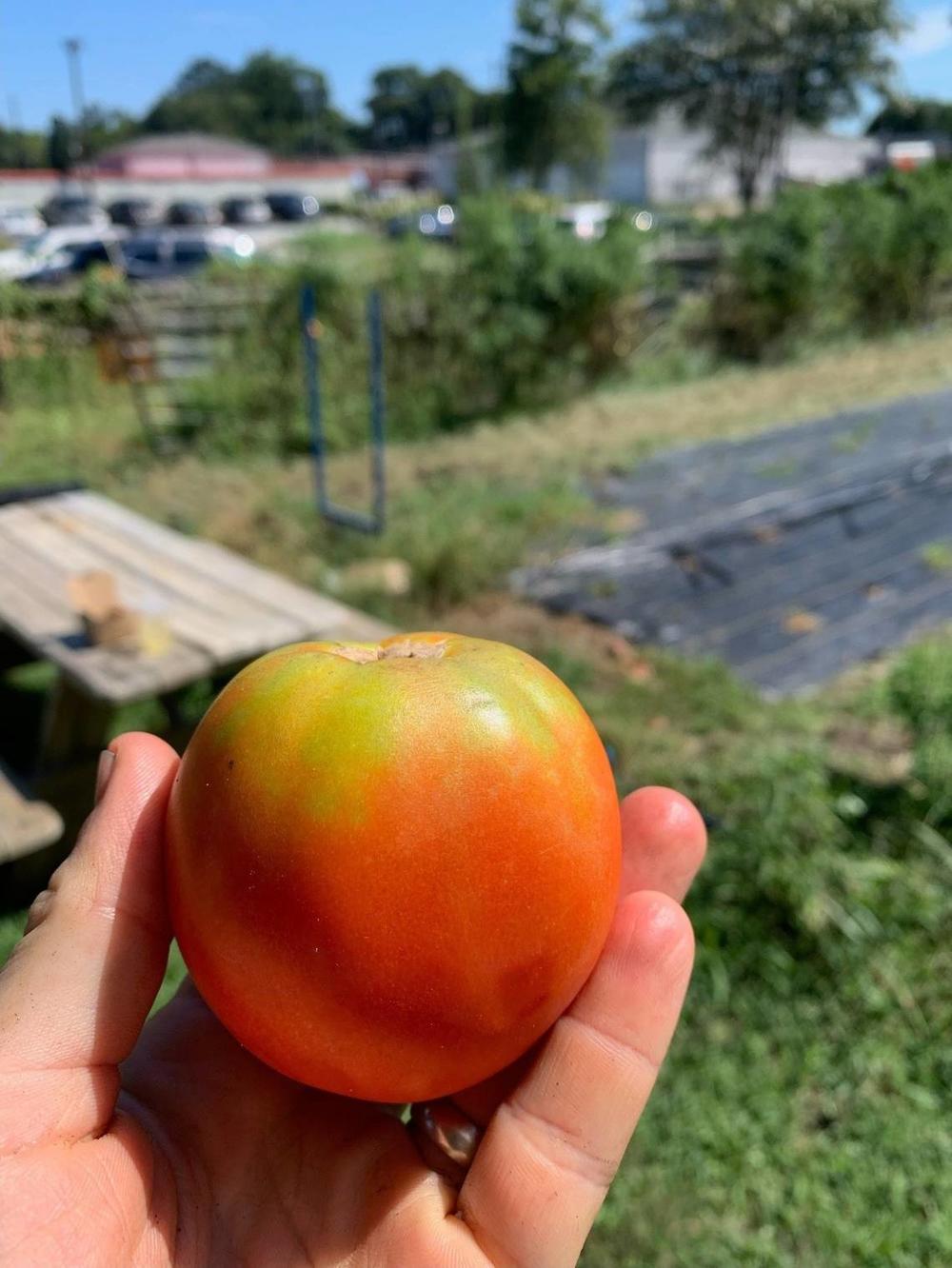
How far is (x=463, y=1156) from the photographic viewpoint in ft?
4.67

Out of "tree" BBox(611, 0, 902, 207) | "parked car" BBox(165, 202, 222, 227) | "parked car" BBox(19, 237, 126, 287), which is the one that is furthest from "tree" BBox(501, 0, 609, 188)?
"parked car" BBox(19, 237, 126, 287)

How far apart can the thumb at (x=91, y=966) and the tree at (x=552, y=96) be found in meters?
38.1

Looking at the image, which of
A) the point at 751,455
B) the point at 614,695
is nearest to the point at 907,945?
the point at 614,695

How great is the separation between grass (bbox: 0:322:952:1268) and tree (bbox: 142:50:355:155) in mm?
95246

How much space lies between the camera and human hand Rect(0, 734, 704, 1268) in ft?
4.03

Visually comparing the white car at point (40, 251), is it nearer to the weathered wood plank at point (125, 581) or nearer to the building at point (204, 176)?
the weathered wood plank at point (125, 581)

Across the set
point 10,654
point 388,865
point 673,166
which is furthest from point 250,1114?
point 673,166

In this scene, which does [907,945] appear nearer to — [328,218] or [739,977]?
[739,977]

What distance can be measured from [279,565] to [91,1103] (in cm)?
508

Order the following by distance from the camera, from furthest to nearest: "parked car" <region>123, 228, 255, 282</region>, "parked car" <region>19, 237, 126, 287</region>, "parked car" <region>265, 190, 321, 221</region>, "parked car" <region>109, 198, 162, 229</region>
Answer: "parked car" <region>265, 190, 321, 221</region> → "parked car" <region>109, 198, 162, 229</region> → "parked car" <region>123, 228, 255, 282</region> → "parked car" <region>19, 237, 126, 287</region>

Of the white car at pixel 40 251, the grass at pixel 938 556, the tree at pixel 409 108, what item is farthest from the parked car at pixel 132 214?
the tree at pixel 409 108

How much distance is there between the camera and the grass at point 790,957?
2.21m

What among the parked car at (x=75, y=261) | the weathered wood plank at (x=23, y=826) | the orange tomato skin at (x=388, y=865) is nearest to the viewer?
the orange tomato skin at (x=388, y=865)

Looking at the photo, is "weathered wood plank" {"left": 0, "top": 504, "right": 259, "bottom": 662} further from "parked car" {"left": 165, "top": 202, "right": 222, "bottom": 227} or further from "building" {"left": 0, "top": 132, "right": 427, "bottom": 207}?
"building" {"left": 0, "top": 132, "right": 427, "bottom": 207}
